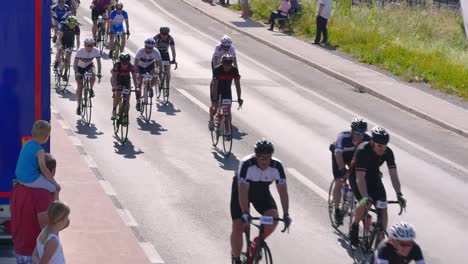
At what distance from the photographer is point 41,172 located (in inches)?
493

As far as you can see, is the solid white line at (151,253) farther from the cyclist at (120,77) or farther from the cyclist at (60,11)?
the cyclist at (60,11)

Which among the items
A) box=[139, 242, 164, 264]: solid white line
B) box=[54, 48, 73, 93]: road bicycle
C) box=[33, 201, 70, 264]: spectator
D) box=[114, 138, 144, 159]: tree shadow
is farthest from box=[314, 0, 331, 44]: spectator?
box=[33, 201, 70, 264]: spectator

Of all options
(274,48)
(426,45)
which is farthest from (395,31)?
(274,48)

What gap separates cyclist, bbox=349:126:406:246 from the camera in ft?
46.1

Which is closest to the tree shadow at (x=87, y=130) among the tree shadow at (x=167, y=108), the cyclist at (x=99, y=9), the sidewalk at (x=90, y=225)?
the tree shadow at (x=167, y=108)

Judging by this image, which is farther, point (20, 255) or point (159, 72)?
point (159, 72)

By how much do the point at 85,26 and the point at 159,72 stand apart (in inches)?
564

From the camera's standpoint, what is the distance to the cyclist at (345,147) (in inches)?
603

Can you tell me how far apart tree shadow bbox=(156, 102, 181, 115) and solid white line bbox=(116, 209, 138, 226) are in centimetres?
844

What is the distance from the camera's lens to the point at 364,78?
31.9m

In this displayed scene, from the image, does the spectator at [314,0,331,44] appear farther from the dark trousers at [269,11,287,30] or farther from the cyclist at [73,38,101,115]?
the cyclist at [73,38,101,115]

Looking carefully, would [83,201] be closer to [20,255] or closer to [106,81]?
[20,255]

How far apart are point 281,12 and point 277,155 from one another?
64.3 ft

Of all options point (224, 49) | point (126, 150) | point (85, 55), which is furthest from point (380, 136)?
→ point (85, 55)
